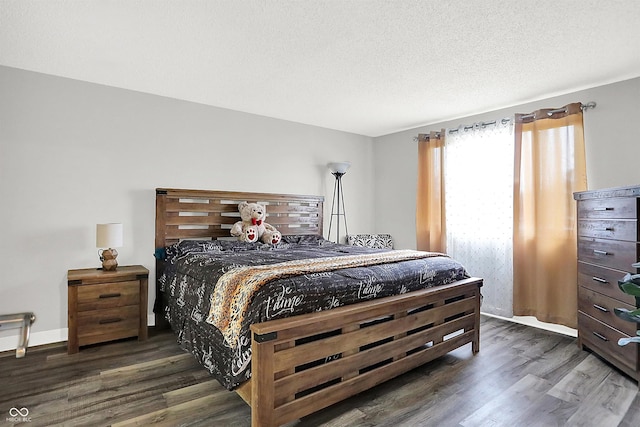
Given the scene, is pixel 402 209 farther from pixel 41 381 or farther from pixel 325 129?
pixel 41 381

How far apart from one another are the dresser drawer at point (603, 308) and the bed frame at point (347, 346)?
0.88 metres

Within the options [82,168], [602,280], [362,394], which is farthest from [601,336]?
[82,168]

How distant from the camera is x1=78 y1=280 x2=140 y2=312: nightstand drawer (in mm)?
2838

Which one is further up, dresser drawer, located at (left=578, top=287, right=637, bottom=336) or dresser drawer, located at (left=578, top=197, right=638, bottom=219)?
dresser drawer, located at (left=578, top=197, right=638, bottom=219)

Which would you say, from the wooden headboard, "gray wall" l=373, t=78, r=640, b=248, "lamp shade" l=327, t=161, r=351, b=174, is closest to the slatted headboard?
the wooden headboard

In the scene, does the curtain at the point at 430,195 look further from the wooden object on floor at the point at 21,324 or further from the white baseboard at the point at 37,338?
the wooden object on floor at the point at 21,324

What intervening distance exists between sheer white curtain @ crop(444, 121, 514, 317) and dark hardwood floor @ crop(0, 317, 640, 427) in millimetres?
1122

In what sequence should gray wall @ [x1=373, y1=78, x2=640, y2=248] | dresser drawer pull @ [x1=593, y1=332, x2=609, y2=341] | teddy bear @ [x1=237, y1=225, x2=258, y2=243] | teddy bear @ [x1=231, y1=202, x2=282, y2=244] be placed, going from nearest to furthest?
dresser drawer pull @ [x1=593, y1=332, x2=609, y2=341], gray wall @ [x1=373, y1=78, x2=640, y2=248], teddy bear @ [x1=237, y1=225, x2=258, y2=243], teddy bear @ [x1=231, y1=202, x2=282, y2=244]

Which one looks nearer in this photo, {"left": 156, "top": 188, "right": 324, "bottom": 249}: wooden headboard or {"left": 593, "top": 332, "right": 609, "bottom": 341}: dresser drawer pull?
{"left": 593, "top": 332, "right": 609, "bottom": 341}: dresser drawer pull

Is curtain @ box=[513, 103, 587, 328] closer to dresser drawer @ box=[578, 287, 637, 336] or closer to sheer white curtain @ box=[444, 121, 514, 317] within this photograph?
sheer white curtain @ box=[444, 121, 514, 317]

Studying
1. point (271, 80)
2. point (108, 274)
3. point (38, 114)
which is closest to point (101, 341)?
point (108, 274)

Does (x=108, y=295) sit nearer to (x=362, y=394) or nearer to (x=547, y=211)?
(x=362, y=394)

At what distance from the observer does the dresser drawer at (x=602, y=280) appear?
2.47 metres

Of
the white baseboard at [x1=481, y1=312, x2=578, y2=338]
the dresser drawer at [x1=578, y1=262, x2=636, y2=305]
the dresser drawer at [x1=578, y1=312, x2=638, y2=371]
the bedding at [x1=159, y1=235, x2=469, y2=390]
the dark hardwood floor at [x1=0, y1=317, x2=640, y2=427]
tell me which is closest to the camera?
the bedding at [x1=159, y1=235, x2=469, y2=390]
